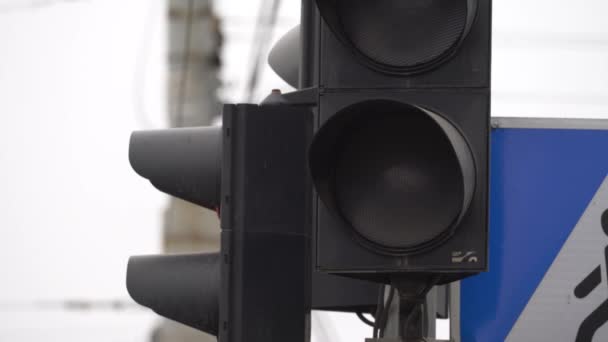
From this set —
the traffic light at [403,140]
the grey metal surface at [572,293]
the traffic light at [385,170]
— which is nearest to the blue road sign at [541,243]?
the grey metal surface at [572,293]

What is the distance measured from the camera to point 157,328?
12.0m

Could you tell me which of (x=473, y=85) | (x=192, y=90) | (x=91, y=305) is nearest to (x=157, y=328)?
(x=192, y=90)

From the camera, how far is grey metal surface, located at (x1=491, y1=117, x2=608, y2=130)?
5695mm

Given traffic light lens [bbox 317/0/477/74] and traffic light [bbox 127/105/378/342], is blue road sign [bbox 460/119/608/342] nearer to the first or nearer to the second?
traffic light [bbox 127/105/378/342]

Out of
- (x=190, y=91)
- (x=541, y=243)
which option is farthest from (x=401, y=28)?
(x=190, y=91)

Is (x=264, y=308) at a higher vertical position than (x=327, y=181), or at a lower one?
lower

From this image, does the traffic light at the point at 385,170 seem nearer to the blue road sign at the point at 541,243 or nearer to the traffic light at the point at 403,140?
the traffic light at the point at 403,140

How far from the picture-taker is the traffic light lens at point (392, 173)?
478 cm

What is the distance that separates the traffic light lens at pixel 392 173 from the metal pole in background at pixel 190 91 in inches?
240

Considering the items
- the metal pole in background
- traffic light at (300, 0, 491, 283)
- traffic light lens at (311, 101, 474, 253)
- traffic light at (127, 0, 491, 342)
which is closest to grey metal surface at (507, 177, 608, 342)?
traffic light at (127, 0, 491, 342)

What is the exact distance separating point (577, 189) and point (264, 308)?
1.11 meters

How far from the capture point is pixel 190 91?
11.4 m

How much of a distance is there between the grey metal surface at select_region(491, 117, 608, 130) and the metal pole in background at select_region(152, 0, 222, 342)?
17.6 feet

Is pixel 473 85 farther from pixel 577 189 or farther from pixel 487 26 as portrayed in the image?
pixel 577 189
